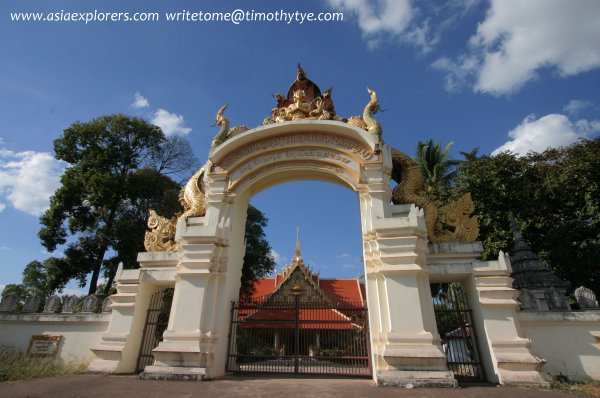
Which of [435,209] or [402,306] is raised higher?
[435,209]

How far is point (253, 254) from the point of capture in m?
18.6

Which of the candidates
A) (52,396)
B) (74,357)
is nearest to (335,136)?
(52,396)

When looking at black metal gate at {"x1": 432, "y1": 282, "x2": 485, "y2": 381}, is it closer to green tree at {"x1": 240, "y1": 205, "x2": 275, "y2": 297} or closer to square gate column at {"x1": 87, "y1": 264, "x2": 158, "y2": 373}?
square gate column at {"x1": 87, "y1": 264, "x2": 158, "y2": 373}

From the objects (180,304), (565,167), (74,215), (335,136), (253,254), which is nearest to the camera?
(180,304)

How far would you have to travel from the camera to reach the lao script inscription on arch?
8.21 metres

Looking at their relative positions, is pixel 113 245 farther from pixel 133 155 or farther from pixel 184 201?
pixel 184 201

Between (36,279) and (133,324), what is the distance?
4087 cm

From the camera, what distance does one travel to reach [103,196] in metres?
16.7

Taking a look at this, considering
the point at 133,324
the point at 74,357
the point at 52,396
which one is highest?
the point at 133,324

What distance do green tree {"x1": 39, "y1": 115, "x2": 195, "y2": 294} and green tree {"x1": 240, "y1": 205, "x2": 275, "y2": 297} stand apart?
423cm

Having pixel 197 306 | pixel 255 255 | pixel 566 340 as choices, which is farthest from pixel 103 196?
pixel 566 340

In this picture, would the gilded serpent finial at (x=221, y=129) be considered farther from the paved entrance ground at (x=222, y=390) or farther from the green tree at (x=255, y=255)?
the green tree at (x=255, y=255)

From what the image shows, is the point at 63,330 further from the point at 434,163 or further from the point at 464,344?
the point at 434,163

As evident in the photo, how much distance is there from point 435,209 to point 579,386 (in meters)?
3.76
